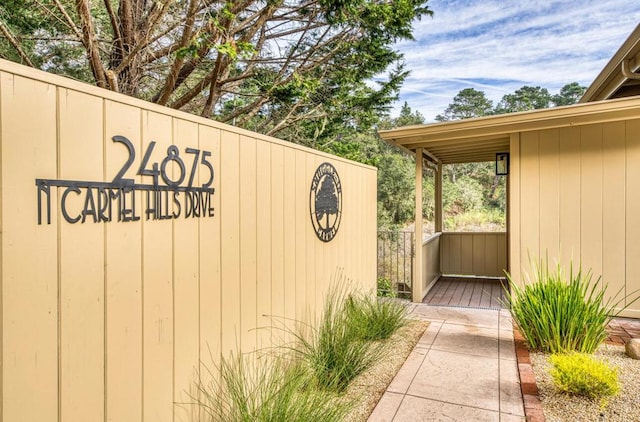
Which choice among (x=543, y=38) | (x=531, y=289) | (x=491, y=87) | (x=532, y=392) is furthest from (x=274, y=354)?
(x=491, y=87)

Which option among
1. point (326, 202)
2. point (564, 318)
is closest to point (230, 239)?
point (326, 202)

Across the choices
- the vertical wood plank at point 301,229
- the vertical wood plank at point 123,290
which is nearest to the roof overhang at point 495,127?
the vertical wood plank at point 301,229

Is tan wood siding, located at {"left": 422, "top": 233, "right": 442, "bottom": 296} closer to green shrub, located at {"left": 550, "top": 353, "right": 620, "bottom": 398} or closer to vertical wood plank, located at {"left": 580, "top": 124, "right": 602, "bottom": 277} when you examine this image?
vertical wood plank, located at {"left": 580, "top": 124, "right": 602, "bottom": 277}

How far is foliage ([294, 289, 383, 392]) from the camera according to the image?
2648mm

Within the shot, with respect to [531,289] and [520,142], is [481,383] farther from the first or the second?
[520,142]

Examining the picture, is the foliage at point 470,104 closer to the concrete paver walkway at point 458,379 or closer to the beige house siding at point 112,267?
the concrete paver walkway at point 458,379

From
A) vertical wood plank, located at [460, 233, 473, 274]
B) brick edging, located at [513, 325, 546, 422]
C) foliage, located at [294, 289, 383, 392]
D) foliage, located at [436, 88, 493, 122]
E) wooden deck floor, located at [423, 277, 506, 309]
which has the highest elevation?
foliage, located at [436, 88, 493, 122]

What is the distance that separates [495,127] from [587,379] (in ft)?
9.24

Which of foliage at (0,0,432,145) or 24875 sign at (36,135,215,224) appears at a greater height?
foliage at (0,0,432,145)

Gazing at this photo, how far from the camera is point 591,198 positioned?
4125 millimetres

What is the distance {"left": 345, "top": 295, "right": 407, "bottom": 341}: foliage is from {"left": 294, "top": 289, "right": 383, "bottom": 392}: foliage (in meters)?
0.14

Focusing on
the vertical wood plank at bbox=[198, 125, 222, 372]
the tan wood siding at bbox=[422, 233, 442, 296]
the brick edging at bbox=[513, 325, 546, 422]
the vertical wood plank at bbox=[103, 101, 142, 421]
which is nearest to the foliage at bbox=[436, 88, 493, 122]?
the tan wood siding at bbox=[422, 233, 442, 296]

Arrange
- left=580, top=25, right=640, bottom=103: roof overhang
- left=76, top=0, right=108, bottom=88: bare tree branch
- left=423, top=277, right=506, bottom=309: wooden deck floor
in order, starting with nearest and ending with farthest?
1. left=76, top=0, right=108, bottom=88: bare tree branch
2. left=580, top=25, right=640, bottom=103: roof overhang
3. left=423, top=277, right=506, bottom=309: wooden deck floor

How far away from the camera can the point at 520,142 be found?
438 centimetres
